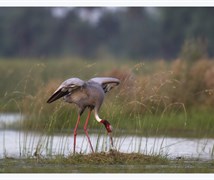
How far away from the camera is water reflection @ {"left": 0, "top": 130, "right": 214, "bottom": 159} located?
390 inches

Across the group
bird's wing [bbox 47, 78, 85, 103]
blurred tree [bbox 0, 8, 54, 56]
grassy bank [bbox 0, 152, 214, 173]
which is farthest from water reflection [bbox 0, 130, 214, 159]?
blurred tree [bbox 0, 8, 54, 56]

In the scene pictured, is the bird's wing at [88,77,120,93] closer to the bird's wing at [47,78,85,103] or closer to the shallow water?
the bird's wing at [47,78,85,103]

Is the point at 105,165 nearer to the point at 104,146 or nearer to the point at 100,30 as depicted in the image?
the point at 104,146

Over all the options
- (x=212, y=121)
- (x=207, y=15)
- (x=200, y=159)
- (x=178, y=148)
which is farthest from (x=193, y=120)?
(x=207, y=15)

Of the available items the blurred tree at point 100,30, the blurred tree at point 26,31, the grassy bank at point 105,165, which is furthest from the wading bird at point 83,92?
the blurred tree at point 26,31

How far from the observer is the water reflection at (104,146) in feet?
32.5

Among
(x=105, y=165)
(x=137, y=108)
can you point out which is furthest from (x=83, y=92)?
(x=137, y=108)

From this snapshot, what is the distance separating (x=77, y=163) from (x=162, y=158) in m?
0.98

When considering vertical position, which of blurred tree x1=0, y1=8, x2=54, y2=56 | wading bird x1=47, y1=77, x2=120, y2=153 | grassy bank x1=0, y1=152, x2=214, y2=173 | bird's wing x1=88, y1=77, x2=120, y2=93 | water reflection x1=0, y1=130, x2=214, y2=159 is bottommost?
grassy bank x1=0, y1=152, x2=214, y2=173

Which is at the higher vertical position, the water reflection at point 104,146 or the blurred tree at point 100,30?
the blurred tree at point 100,30

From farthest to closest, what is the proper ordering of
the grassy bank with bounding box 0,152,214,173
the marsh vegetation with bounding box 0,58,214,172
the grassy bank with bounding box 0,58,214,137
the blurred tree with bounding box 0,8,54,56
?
the blurred tree with bounding box 0,8,54,56
the grassy bank with bounding box 0,58,214,137
the marsh vegetation with bounding box 0,58,214,172
the grassy bank with bounding box 0,152,214,173

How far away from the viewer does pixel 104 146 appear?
34.5ft

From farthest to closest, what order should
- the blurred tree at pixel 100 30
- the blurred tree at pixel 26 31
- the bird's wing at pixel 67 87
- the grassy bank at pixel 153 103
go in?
the blurred tree at pixel 26 31
the blurred tree at pixel 100 30
the grassy bank at pixel 153 103
the bird's wing at pixel 67 87

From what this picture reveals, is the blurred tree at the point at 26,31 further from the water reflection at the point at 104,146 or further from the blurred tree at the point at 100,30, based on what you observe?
the water reflection at the point at 104,146
